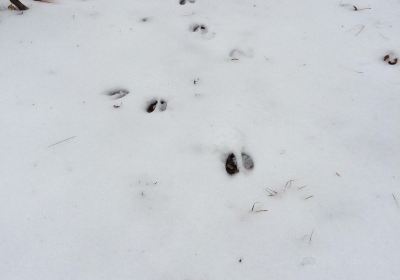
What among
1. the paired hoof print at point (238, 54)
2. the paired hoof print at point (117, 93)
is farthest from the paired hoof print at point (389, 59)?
the paired hoof print at point (117, 93)

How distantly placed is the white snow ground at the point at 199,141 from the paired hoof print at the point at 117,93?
39 mm

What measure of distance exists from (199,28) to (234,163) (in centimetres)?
125

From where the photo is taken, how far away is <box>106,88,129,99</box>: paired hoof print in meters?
2.50

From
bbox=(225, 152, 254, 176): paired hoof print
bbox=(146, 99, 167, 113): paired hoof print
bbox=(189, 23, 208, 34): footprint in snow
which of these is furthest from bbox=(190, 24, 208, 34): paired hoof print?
bbox=(225, 152, 254, 176): paired hoof print

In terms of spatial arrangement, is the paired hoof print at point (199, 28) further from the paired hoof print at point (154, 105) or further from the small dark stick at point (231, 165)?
the small dark stick at point (231, 165)

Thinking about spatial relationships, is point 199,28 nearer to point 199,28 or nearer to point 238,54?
point 199,28

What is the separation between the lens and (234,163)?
2154 mm

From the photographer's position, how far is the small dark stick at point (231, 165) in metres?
2.13

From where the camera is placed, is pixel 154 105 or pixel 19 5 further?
pixel 19 5

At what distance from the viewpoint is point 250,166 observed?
2145mm

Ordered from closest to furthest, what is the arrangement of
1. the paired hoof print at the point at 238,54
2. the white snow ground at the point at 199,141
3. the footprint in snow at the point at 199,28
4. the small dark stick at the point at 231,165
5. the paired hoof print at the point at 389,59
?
the white snow ground at the point at 199,141 < the small dark stick at the point at 231,165 < the paired hoof print at the point at 389,59 < the paired hoof print at the point at 238,54 < the footprint in snow at the point at 199,28

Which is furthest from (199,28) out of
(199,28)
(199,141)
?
(199,141)

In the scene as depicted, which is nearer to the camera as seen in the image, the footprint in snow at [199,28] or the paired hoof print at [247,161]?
the paired hoof print at [247,161]

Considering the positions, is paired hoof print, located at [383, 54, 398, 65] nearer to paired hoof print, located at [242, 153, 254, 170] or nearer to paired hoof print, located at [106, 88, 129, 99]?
paired hoof print, located at [242, 153, 254, 170]
